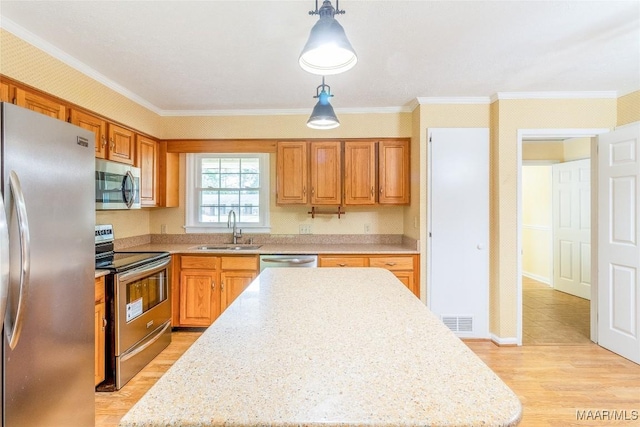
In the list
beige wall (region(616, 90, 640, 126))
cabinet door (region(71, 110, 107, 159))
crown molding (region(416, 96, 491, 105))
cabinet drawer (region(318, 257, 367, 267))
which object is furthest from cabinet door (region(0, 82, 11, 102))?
beige wall (region(616, 90, 640, 126))

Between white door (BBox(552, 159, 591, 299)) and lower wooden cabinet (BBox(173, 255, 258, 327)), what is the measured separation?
15.5 feet

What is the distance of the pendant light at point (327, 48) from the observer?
45.3 inches

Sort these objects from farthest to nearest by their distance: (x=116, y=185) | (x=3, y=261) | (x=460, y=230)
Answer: (x=460, y=230)
(x=116, y=185)
(x=3, y=261)

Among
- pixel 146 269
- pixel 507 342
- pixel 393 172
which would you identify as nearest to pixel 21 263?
pixel 146 269

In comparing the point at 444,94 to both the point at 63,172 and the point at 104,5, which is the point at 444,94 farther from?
the point at 63,172

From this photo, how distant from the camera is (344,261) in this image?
3.34 meters

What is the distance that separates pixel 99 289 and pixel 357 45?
2456 mm

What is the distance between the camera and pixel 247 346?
38.8 inches

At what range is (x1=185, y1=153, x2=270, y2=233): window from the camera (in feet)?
13.2

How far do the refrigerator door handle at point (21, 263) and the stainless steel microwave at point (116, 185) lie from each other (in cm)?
113

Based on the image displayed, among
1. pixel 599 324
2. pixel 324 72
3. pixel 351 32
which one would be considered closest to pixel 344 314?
pixel 324 72

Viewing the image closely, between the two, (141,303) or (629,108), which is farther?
(629,108)
